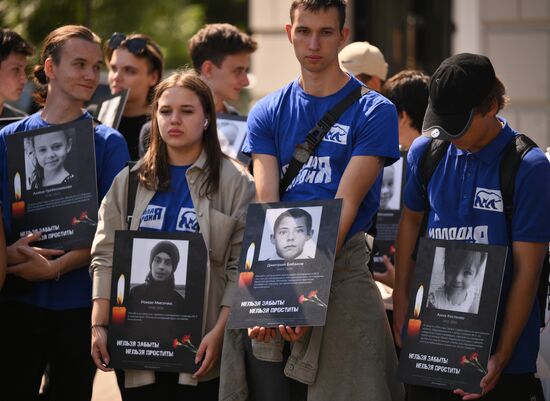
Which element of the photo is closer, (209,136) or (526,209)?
(526,209)

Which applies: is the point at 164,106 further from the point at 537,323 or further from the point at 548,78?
the point at 548,78

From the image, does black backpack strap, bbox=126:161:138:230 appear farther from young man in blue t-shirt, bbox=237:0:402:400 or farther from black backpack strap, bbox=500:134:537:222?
black backpack strap, bbox=500:134:537:222

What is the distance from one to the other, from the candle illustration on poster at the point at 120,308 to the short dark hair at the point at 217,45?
239 cm

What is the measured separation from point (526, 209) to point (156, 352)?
177 centimetres

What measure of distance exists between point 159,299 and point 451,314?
1.35 meters

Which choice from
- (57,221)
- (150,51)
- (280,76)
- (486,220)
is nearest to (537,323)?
(486,220)

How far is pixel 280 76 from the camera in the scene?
12.4 meters

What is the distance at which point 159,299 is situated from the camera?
4.76m

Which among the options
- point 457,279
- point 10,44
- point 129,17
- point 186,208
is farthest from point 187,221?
point 129,17

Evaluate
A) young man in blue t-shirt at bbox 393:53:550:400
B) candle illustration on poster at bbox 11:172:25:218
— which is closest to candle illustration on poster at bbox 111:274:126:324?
candle illustration on poster at bbox 11:172:25:218

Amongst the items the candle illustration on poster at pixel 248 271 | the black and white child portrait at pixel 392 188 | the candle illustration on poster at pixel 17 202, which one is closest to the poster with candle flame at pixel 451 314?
the candle illustration on poster at pixel 248 271

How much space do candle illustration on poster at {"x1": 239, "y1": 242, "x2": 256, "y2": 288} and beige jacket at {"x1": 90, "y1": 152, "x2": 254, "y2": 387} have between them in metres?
0.33

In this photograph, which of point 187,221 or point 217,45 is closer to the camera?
point 187,221

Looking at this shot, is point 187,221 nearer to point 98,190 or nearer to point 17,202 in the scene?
point 98,190
